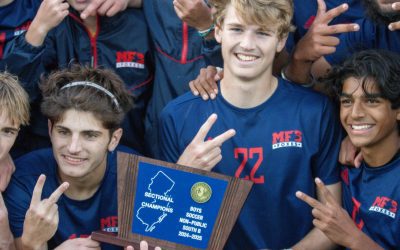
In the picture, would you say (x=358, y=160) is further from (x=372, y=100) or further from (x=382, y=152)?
(x=372, y=100)

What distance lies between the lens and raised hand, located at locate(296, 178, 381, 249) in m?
4.34

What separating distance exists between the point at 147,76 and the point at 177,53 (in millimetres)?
278

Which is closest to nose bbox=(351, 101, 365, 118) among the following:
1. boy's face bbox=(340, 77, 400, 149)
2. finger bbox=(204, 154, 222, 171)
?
boy's face bbox=(340, 77, 400, 149)

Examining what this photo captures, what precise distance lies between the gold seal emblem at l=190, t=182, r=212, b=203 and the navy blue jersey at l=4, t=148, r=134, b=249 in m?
0.72

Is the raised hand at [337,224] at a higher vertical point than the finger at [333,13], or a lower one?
lower

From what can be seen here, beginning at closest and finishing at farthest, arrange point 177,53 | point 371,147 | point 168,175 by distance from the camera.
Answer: point 168,175 < point 371,147 < point 177,53

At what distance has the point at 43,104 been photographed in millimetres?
4898

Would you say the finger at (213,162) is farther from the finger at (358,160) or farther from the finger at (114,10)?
the finger at (114,10)

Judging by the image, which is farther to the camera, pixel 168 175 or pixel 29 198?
pixel 29 198

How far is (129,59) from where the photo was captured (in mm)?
5473

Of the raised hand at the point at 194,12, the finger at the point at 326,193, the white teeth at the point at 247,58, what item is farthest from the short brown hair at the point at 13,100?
the finger at the point at 326,193

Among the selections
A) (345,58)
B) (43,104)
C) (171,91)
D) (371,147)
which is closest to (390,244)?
(371,147)

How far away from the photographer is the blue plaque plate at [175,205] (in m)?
4.32

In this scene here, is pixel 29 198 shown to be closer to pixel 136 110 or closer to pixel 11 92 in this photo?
pixel 11 92
